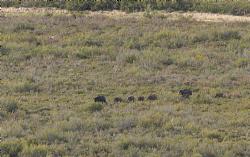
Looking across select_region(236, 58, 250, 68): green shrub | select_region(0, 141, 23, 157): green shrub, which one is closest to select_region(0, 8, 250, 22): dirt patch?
select_region(236, 58, 250, 68): green shrub

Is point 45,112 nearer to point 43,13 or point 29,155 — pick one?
point 29,155

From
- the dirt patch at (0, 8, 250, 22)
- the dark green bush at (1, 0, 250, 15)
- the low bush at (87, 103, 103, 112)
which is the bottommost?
the dirt patch at (0, 8, 250, 22)

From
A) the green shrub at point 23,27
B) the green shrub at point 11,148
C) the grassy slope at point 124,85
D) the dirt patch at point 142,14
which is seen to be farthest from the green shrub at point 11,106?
the dirt patch at point 142,14

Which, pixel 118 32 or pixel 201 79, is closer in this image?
A: pixel 201 79

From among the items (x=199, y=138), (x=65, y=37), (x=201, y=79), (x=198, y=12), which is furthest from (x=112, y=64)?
(x=198, y=12)

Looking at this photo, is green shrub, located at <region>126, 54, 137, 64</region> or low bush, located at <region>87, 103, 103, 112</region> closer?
low bush, located at <region>87, 103, 103, 112</region>

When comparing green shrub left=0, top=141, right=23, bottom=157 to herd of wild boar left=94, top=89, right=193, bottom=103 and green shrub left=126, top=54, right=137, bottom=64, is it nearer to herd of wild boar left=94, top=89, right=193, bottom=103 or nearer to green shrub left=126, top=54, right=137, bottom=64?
herd of wild boar left=94, top=89, right=193, bottom=103

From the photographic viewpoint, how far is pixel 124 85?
1450cm

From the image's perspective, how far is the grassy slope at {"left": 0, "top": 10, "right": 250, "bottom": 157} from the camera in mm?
9664

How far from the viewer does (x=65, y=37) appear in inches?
849

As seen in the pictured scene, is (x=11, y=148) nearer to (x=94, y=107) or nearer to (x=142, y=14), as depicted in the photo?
(x=94, y=107)

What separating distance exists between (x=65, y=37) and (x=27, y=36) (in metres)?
1.35

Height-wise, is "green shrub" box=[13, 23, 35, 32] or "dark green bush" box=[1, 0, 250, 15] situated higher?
"green shrub" box=[13, 23, 35, 32]

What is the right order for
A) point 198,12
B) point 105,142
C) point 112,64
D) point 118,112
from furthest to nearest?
point 198,12, point 112,64, point 118,112, point 105,142
